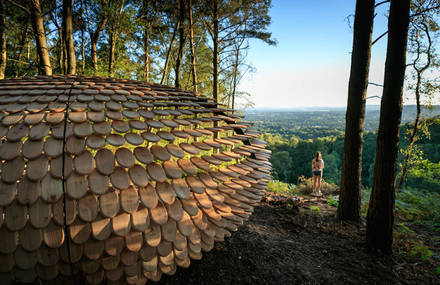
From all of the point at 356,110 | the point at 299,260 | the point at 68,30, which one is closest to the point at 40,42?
the point at 68,30

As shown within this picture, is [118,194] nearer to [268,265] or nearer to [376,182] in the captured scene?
[268,265]

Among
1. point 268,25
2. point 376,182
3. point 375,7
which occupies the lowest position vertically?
point 376,182

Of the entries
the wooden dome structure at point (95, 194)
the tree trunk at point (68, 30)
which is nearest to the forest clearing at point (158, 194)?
the wooden dome structure at point (95, 194)

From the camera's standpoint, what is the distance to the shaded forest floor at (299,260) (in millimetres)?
2166

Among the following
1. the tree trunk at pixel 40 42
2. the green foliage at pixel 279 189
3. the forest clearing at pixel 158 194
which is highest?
the tree trunk at pixel 40 42

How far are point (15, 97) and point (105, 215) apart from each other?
1.25 m

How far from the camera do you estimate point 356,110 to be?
455 cm

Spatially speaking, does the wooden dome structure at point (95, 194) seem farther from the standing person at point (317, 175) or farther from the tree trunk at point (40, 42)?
the standing person at point (317, 175)

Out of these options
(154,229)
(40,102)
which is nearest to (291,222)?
(154,229)

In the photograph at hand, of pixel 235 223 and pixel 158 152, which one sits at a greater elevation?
pixel 158 152

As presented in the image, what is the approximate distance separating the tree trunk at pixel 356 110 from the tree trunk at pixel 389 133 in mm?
1127

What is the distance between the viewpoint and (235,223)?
167 cm

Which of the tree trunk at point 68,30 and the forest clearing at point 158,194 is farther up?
the tree trunk at point 68,30

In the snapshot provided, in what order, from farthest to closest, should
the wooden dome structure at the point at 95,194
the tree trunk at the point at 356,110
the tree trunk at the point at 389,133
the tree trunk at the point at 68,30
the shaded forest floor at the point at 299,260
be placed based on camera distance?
the tree trunk at the point at 68,30
the tree trunk at the point at 356,110
the tree trunk at the point at 389,133
the shaded forest floor at the point at 299,260
the wooden dome structure at the point at 95,194
